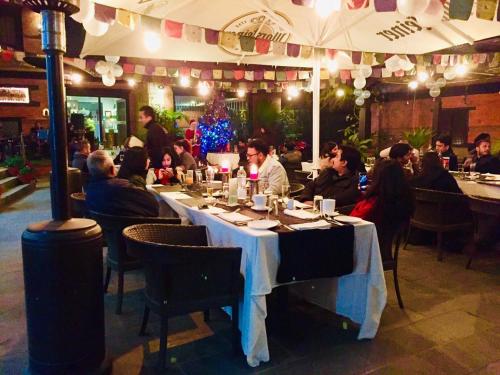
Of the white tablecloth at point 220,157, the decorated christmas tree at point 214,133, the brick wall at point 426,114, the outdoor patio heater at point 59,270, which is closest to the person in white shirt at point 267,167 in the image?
the outdoor patio heater at point 59,270

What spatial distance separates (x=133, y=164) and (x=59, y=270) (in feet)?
5.97

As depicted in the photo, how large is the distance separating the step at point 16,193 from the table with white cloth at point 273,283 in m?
6.17

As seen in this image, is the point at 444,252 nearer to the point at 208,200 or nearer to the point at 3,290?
the point at 208,200

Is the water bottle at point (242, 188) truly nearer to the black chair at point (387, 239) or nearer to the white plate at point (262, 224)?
the white plate at point (262, 224)

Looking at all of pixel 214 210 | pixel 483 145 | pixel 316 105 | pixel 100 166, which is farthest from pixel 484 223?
pixel 100 166

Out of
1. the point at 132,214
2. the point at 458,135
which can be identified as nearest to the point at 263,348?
the point at 132,214

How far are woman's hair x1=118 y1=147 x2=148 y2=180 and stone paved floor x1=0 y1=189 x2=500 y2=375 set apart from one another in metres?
1.07

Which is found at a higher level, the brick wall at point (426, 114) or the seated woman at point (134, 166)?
the brick wall at point (426, 114)

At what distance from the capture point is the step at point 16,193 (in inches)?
327

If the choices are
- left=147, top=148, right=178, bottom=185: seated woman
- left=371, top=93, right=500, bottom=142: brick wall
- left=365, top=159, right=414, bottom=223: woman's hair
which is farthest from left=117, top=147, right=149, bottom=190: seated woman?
left=371, top=93, right=500, bottom=142: brick wall

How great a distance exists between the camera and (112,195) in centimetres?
346

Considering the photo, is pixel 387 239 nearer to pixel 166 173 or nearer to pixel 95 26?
pixel 166 173

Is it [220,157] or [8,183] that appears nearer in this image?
[8,183]

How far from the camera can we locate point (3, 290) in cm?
401
